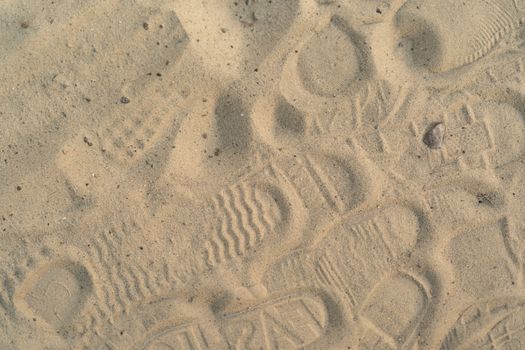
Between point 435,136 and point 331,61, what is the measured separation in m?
0.75

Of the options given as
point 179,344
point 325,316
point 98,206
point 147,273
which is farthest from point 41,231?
point 325,316

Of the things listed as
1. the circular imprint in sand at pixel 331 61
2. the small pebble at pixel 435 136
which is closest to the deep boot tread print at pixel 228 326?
the small pebble at pixel 435 136

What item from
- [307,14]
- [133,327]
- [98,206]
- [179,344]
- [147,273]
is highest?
[307,14]

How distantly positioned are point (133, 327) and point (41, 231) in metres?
0.75

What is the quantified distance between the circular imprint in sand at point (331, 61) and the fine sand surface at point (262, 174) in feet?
0.04

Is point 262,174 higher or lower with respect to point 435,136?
higher

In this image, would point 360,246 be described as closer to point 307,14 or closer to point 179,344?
point 179,344

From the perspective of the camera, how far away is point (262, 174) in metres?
2.62

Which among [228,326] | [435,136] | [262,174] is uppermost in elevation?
[262,174]

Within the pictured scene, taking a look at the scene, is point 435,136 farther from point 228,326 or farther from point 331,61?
point 228,326

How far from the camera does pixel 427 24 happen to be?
2.69 metres

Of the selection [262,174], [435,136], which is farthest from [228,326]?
[435,136]

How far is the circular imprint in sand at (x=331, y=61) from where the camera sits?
2654mm

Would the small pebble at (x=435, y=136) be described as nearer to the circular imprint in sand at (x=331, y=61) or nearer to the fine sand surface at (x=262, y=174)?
the fine sand surface at (x=262, y=174)
